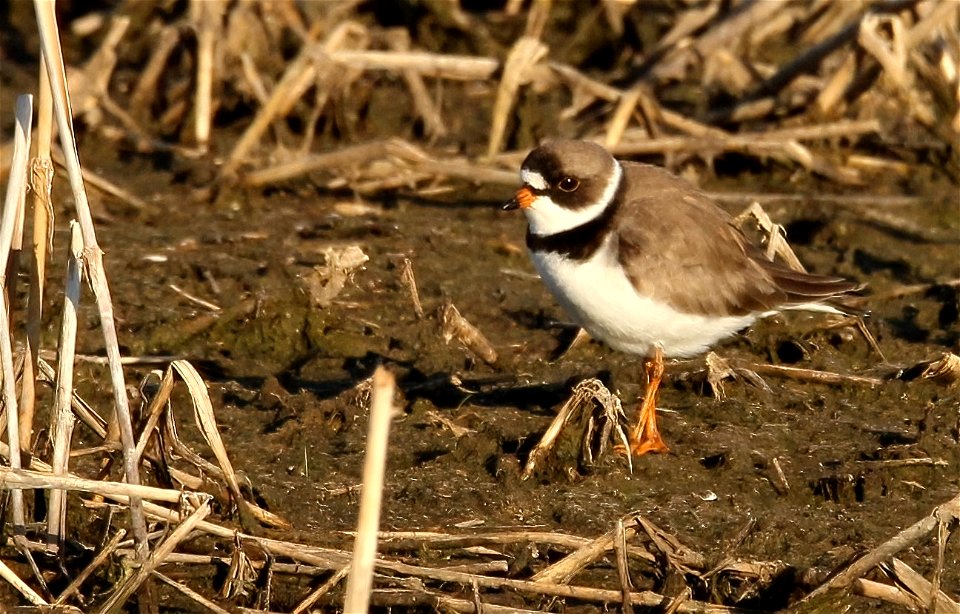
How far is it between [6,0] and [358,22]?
Answer: 331cm

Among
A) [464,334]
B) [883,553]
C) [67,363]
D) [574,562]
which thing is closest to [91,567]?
[67,363]

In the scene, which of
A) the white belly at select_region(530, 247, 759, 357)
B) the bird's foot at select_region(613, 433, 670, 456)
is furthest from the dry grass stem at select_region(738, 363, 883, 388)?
the bird's foot at select_region(613, 433, 670, 456)

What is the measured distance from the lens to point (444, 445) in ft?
19.1

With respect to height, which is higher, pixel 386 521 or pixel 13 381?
pixel 13 381

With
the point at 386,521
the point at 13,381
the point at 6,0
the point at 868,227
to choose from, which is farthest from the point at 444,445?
the point at 6,0

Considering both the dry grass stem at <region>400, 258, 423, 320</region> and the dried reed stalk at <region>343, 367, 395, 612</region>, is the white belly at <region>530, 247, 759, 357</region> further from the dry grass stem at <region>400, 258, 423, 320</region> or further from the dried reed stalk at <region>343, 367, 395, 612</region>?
→ the dried reed stalk at <region>343, 367, 395, 612</region>

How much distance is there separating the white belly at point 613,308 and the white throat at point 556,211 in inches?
5.4

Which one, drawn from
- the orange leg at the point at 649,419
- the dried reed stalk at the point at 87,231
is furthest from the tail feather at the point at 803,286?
the dried reed stalk at the point at 87,231

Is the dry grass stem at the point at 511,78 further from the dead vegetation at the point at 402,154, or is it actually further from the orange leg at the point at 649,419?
the orange leg at the point at 649,419

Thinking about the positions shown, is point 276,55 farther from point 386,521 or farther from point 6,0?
point 386,521

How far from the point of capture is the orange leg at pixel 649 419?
18.8ft

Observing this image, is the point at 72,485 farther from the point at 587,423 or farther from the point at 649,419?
the point at 649,419

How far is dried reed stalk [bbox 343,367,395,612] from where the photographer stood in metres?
3.14

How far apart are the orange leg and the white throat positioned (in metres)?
0.62
